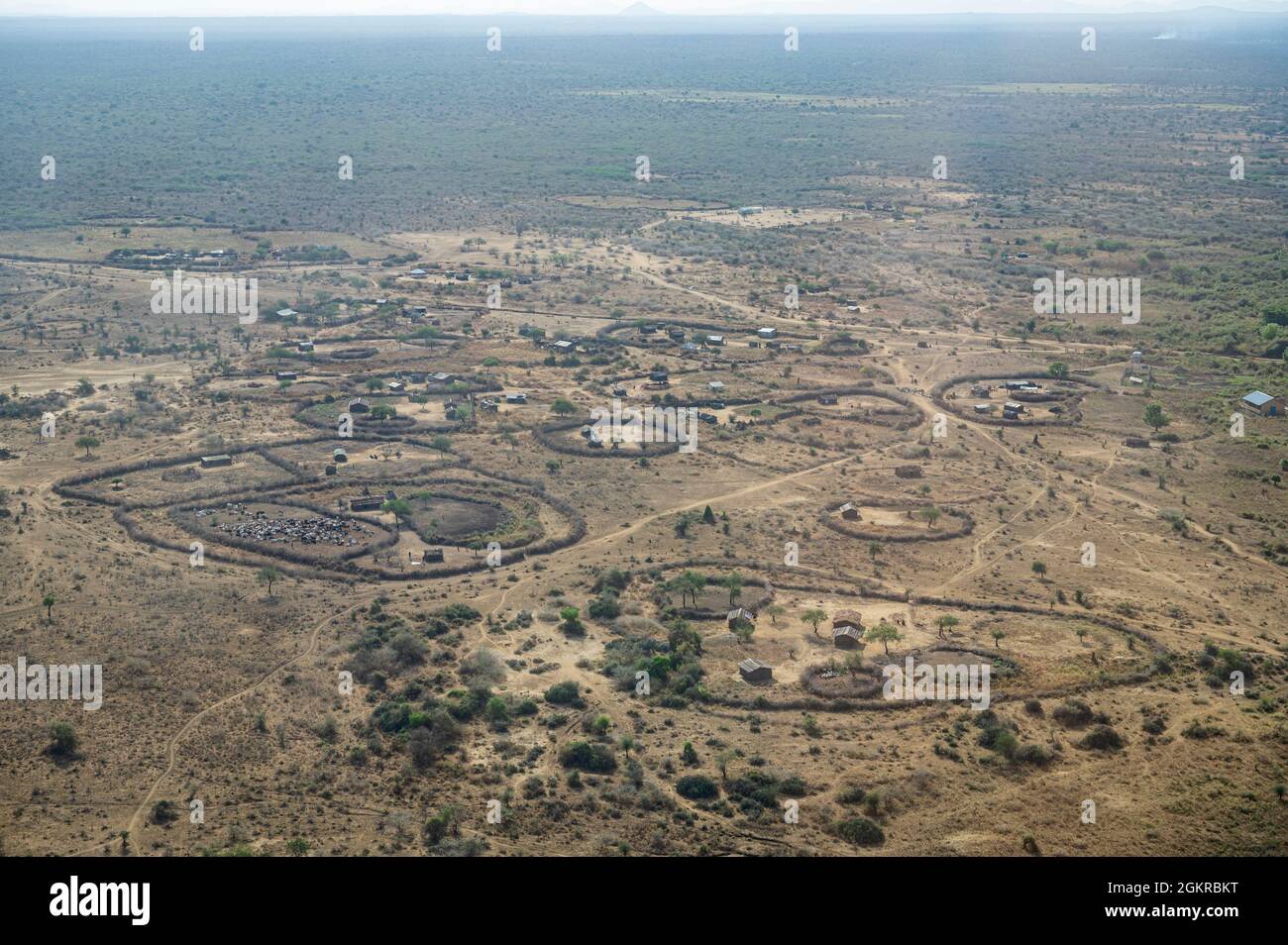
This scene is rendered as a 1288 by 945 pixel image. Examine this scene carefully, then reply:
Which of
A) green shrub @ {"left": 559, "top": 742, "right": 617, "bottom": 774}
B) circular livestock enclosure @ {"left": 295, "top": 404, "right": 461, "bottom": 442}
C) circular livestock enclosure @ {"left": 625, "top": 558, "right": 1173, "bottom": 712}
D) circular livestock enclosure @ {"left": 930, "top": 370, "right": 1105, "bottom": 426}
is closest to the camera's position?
green shrub @ {"left": 559, "top": 742, "right": 617, "bottom": 774}

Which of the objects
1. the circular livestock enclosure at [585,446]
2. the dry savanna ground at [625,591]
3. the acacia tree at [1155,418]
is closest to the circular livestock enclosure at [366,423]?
the dry savanna ground at [625,591]

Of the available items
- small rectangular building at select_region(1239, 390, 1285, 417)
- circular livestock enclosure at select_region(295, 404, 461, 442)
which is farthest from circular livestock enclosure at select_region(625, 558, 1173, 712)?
small rectangular building at select_region(1239, 390, 1285, 417)

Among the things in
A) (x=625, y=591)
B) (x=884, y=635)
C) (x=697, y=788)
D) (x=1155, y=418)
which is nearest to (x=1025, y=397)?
(x=1155, y=418)

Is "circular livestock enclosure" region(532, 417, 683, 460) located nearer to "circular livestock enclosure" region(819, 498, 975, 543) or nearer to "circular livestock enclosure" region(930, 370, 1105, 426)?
"circular livestock enclosure" region(819, 498, 975, 543)

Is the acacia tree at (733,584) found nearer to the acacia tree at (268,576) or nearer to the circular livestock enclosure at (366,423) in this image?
the acacia tree at (268,576)

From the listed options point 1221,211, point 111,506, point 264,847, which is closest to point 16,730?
point 264,847

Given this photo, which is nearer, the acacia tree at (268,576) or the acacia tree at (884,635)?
the acacia tree at (884,635)

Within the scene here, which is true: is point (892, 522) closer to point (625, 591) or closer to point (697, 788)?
point (625, 591)

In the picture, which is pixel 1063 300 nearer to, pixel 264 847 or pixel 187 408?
pixel 187 408
